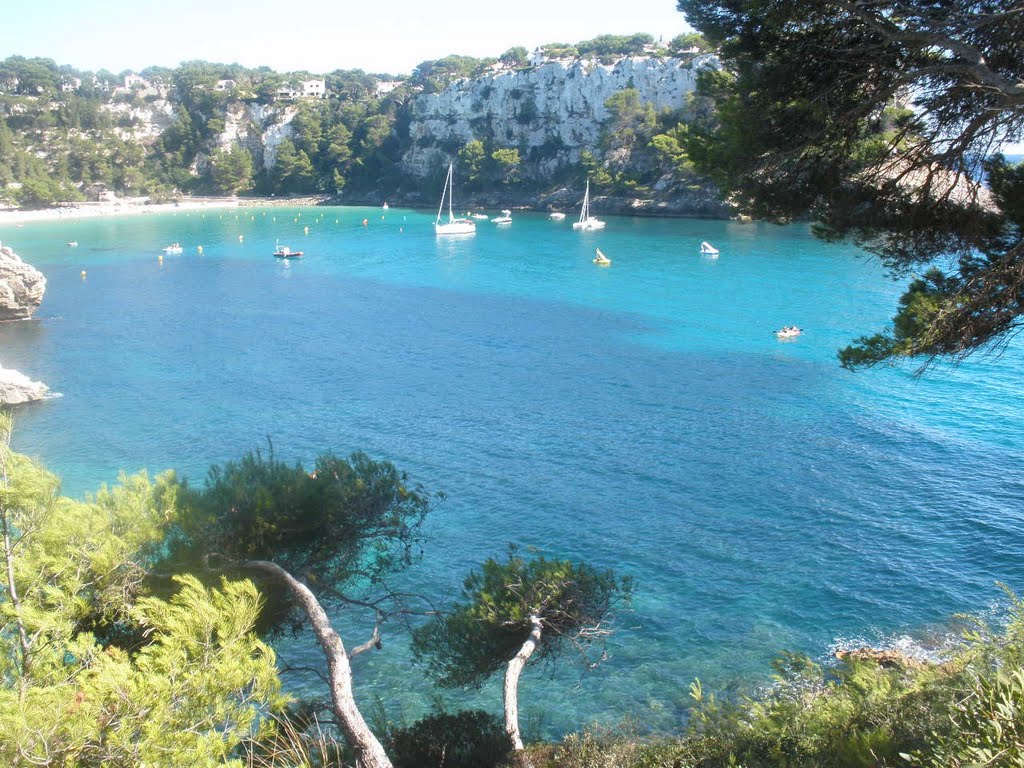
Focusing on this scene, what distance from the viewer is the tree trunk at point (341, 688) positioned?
31.2ft

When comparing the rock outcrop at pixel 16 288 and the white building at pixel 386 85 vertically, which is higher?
the white building at pixel 386 85

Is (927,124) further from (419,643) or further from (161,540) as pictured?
(161,540)

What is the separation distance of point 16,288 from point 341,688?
46.7m

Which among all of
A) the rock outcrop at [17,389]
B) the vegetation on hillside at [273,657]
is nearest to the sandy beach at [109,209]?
the rock outcrop at [17,389]

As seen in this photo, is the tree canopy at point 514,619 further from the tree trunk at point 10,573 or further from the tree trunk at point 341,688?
the tree trunk at point 10,573

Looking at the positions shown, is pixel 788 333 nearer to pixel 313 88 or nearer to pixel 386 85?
pixel 313 88

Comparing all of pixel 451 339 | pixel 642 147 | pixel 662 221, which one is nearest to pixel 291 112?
pixel 642 147

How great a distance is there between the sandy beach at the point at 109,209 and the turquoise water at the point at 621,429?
2059 inches

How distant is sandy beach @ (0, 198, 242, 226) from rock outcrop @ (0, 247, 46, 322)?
59.6 m

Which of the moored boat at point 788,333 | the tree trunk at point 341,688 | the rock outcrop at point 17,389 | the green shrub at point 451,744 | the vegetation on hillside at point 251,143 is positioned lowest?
the rock outcrop at point 17,389

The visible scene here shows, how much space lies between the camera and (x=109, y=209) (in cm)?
10969

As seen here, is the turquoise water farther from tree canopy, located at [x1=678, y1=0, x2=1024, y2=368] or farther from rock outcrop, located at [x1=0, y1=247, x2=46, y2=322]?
tree canopy, located at [x1=678, y1=0, x2=1024, y2=368]

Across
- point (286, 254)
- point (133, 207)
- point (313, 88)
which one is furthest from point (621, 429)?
point (313, 88)

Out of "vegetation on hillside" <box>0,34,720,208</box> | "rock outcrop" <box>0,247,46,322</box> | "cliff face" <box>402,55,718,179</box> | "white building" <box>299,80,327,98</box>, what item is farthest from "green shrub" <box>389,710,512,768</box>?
"white building" <box>299,80,327,98</box>
